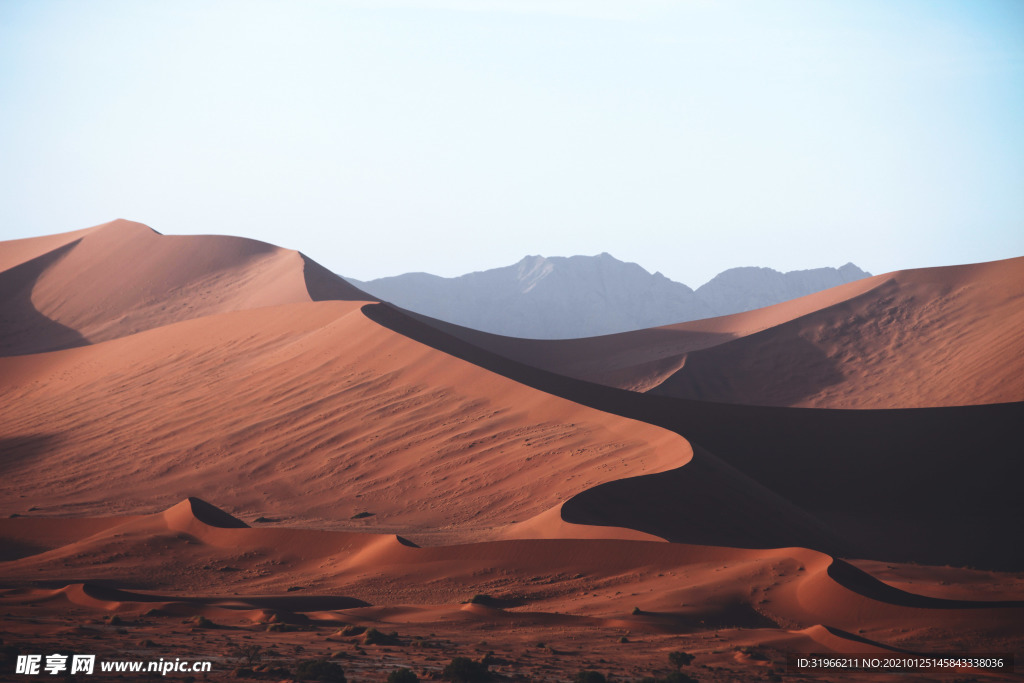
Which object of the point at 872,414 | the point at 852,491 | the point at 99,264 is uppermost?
the point at 99,264

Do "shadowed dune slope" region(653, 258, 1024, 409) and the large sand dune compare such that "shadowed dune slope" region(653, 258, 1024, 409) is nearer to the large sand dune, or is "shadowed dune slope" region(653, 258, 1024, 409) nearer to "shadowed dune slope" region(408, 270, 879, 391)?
the large sand dune

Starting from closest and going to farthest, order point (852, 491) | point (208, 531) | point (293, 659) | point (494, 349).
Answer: point (293, 659), point (208, 531), point (852, 491), point (494, 349)

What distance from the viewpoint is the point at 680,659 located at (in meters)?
12.2

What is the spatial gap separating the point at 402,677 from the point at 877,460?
86.3 ft

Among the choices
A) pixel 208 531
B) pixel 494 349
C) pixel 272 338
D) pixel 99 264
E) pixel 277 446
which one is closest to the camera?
pixel 208 531

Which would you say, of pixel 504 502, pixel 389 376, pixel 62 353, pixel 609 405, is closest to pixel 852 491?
pixel 609 405

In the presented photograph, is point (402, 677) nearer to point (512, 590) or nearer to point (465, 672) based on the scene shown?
point (465, 672)

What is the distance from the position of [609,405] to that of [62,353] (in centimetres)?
2649

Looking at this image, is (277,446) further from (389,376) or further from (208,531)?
(208,531)

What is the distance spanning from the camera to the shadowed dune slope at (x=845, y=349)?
52.2 m

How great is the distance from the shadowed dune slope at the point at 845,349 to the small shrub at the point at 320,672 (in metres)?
44.3

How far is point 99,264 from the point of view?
68375 millimetres

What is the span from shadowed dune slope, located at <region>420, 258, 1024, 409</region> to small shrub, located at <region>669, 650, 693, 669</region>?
134 ft

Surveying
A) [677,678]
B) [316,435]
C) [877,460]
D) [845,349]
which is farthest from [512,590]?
[845,349]
